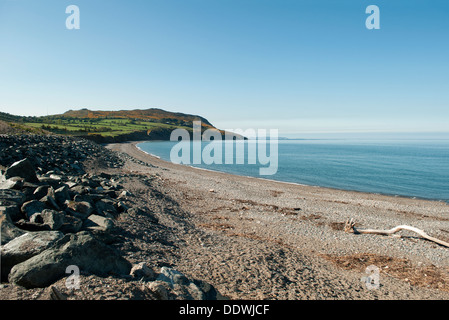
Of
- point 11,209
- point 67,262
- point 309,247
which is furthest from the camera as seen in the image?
point 309,247

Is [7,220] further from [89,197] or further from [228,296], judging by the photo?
[228,296]

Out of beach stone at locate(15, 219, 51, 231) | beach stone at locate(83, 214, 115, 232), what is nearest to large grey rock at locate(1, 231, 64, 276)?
beach stone at locate(15, 219, 51, 231)

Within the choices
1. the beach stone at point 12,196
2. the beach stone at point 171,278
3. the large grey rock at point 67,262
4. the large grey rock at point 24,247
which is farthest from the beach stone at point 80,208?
the beach stone at point 171,278

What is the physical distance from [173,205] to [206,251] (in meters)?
8.62

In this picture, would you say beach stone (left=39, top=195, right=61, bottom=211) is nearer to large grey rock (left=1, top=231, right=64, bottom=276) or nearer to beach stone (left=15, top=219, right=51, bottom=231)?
beach stone (left=15, top=219, right=51, bottom=231)

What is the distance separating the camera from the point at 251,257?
9.52 metres

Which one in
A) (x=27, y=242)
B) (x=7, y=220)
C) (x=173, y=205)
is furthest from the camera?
(x=173, y=205)

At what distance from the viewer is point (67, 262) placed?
5.29 metres

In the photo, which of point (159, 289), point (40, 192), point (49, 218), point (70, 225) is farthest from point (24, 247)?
point (40, 192)

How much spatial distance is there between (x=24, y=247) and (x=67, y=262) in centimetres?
110

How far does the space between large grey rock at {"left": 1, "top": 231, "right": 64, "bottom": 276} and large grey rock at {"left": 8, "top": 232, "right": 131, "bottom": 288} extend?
305 millimetres

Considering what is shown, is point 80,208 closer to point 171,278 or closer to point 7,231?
point 7,231

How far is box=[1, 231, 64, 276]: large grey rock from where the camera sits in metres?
5.29

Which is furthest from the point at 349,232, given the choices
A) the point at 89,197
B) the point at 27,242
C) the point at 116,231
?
the point at 27,242
